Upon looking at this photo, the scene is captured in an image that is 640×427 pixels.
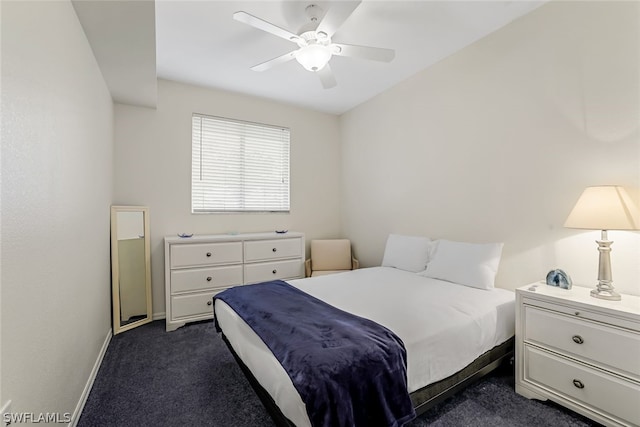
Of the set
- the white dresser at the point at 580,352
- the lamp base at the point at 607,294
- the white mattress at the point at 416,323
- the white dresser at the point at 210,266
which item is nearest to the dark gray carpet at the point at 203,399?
the white dresser at the point at 580,352

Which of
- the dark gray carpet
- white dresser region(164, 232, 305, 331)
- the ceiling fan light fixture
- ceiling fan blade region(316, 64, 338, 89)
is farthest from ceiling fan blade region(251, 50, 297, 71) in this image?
the dark gray carpet

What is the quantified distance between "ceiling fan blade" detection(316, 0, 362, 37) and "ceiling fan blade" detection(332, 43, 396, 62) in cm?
18

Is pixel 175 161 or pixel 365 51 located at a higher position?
pixel 365 51

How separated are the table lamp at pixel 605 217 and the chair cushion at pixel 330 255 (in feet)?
8.54

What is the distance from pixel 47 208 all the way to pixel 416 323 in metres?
2.00

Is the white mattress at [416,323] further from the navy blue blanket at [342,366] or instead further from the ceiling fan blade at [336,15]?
the ceiling fan blade at [336,15]

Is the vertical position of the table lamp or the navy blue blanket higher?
the table lamp

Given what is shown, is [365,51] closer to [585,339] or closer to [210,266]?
[585,339]

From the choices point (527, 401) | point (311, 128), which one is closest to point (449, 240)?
point (527, 401)

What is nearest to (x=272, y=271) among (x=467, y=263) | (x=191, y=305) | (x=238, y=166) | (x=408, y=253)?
(x=191, y=305)

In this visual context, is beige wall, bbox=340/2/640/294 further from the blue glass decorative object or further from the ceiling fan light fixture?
the ceiling fan light fixture

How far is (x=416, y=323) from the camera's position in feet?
5.57

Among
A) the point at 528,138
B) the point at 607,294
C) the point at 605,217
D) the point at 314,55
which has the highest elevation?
the point at 314,55

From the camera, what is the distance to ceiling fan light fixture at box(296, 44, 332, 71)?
2088mm
